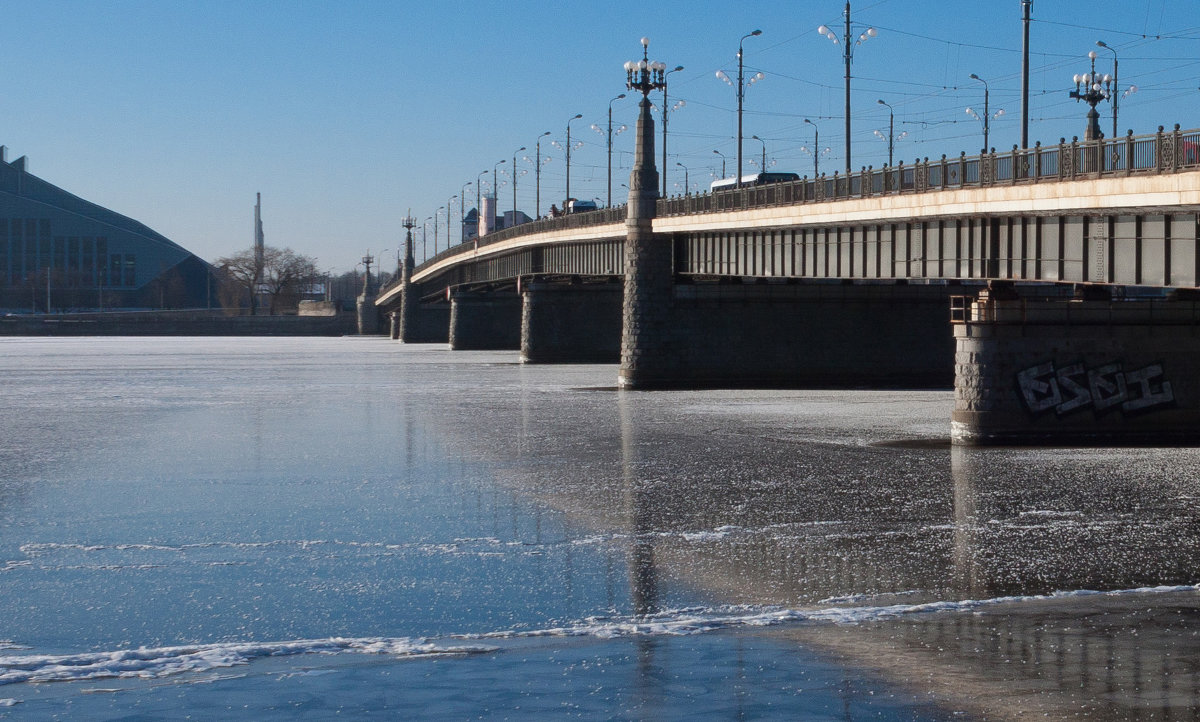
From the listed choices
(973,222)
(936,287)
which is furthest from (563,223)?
(973,222)

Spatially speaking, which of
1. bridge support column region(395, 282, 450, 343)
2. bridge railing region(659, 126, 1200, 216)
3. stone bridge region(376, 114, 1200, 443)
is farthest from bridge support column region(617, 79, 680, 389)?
bridge support column region(395, 282, 450, 343)

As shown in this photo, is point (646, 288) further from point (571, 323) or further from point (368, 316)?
point (368, 316)

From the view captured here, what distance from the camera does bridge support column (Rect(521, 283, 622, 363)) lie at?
88188 millimetres

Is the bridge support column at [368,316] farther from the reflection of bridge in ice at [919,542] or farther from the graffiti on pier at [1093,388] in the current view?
the graffiti on pier at [1093,388]

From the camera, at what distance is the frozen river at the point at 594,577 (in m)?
12.1

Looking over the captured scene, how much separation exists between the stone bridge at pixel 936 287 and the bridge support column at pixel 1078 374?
1.9 inches

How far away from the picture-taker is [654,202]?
63000mm

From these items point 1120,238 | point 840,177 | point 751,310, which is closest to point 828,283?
point 751,310

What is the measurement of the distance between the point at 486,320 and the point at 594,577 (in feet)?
334

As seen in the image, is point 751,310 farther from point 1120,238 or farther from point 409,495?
point 409,495

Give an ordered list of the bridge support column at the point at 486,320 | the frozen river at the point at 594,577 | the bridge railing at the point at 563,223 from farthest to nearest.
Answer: the bridge support column at the point at 486,320 < the bridge railing at the point at 563,223 < the frozen river at the point at 594,577

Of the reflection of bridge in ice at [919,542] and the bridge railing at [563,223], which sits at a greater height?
the bridge railing at [563,223]

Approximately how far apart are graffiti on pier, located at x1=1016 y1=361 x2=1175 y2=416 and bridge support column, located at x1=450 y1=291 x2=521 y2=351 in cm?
8478

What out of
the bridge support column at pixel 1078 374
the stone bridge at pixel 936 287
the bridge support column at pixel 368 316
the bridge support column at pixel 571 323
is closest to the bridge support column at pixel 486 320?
the bridge support column at pixel 571 323
